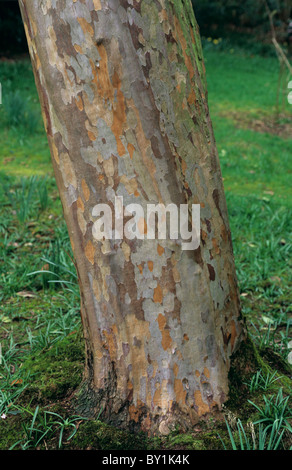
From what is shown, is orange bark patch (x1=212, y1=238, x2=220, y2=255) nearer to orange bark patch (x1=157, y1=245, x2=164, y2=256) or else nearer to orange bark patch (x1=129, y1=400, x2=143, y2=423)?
orange bark patch (x1=157, y1=245, x2=164, y2=256)

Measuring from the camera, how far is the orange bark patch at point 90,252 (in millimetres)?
1569

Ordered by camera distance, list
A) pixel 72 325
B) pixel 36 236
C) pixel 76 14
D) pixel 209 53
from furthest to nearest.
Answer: pixel 209 53 → pixel 36 236 → pixel 72 325 → pixel 76 14

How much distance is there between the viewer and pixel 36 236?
3725 millimetres

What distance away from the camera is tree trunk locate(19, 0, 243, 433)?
1.41 meters

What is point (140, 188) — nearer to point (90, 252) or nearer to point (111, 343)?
point (90, 252)

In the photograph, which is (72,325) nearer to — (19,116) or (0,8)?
(19,116)

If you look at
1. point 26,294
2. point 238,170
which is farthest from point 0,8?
point 26,294

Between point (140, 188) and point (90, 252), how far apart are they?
0.94 ft

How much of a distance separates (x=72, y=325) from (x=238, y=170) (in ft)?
11.2

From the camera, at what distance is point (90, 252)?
1579 mm

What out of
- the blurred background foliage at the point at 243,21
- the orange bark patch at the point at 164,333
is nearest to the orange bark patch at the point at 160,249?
the orange bark patch at the point at 164,333

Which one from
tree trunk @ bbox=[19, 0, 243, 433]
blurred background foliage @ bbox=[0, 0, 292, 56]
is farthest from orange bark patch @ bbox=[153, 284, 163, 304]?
blurred background foliage @ bbox=[0, 0, 292, 56]

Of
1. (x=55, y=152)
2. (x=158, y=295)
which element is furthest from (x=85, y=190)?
(x=158, y=295)

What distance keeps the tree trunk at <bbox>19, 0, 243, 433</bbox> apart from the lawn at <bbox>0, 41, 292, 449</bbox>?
0.51 ft
